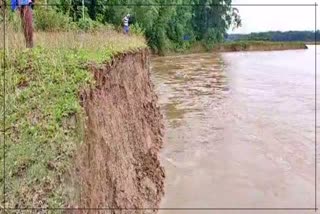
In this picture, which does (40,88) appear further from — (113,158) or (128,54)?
(128,54)

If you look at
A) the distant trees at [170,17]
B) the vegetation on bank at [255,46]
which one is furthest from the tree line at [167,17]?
the vegetation on bank at [255,46]

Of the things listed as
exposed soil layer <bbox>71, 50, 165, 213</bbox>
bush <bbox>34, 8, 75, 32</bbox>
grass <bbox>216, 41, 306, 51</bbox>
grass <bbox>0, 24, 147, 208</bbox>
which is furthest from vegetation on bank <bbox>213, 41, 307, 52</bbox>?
grass <bbox>0, 24, 147, 208</bbox>

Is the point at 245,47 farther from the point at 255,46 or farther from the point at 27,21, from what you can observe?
the point at 27,21

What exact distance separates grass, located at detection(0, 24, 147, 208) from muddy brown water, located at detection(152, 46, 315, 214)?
3072 millimetres

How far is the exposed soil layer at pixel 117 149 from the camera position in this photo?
168 inches

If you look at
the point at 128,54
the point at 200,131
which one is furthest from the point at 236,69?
the point at 128,54

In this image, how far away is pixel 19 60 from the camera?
527 cm

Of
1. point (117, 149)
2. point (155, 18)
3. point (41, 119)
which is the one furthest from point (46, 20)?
point (155, 18)

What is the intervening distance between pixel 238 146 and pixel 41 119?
23.6 feet

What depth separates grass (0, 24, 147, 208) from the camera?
11.1 ft

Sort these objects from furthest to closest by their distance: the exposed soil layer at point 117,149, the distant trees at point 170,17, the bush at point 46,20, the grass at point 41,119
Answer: the distant trees at point 170,17 → the bush at point 46,20 → the exposed soil layer at point 117,149 → the grass at point 41,119

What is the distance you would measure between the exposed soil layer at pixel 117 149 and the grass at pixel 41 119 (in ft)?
0.66

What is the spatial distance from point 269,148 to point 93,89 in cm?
660

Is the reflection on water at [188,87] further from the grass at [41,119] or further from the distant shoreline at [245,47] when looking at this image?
the distant shoreline at [245,47]
